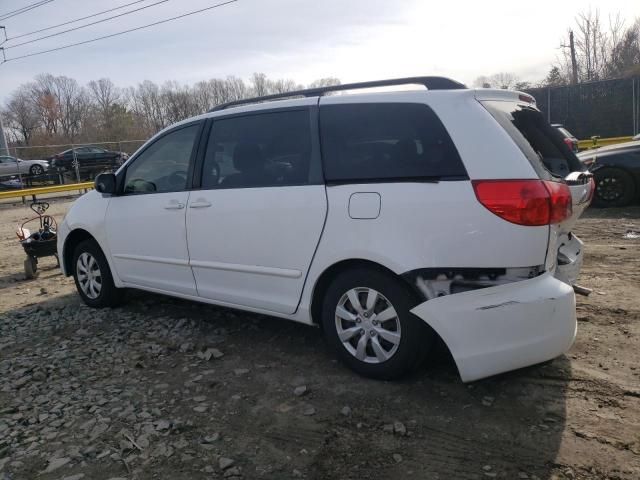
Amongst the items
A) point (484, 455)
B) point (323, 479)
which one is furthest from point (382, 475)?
point (484, 455)

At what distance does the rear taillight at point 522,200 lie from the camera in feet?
8.99

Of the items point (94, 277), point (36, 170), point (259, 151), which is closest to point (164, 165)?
point (259, 151)

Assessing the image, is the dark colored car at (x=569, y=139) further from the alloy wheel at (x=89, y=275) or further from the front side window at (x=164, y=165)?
the alloy wheel at (x=89, y=275)

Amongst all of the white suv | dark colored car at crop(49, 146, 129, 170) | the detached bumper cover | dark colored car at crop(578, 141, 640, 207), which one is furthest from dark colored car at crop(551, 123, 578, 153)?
dark colored car at crop(49, 146, 129, 170)

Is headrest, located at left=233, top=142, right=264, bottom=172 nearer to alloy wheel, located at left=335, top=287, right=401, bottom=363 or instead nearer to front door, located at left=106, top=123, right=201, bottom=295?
front door, located at left=106, top=123, right=201, bottom=295

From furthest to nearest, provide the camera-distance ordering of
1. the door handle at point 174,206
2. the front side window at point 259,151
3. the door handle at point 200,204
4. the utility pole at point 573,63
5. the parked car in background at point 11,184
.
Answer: the utility pole at point 573,63 < the parked car in background at point 11,184 < the door handle at point 174,206 < the door handle at point 200,204 < the front side window at point 259,151

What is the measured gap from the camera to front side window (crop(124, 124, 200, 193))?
170 inches

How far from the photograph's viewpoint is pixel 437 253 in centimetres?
289

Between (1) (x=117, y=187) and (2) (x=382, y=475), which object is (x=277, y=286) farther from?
(1) (x=117, y=187)

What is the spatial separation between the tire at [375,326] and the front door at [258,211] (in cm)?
32

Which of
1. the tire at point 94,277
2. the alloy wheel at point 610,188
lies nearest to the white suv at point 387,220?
the tire at point 94,277

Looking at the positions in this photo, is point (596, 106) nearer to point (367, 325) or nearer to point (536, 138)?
point (536, 138)

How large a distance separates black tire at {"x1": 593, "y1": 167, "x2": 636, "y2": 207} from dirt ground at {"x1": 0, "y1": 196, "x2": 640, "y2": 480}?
204 inches

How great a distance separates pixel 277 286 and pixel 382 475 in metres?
1.56
